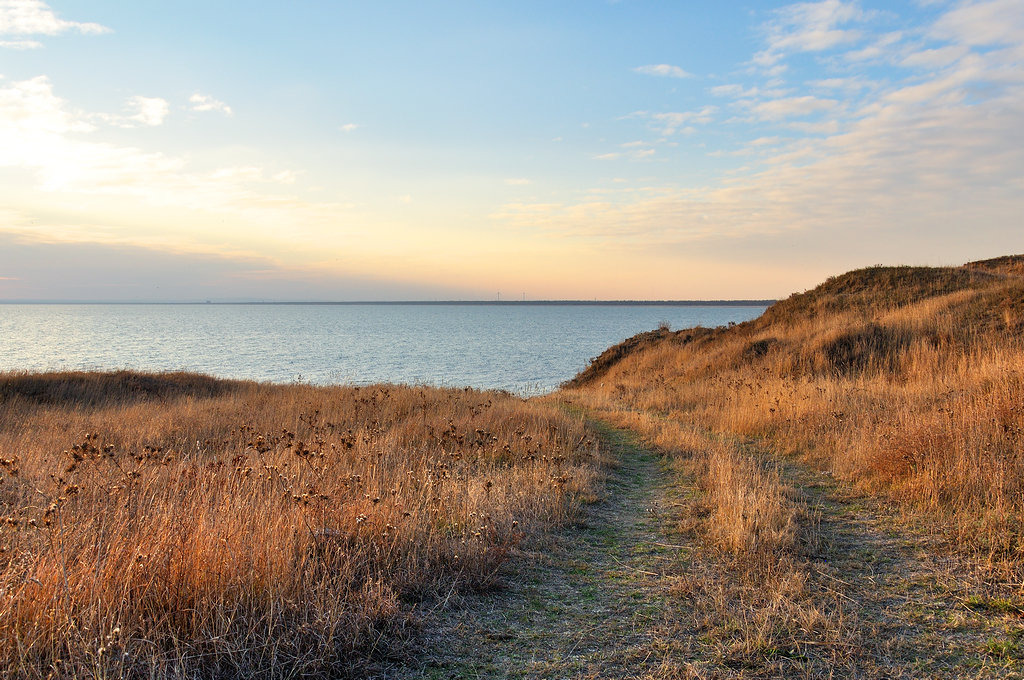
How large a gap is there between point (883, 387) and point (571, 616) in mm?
11249

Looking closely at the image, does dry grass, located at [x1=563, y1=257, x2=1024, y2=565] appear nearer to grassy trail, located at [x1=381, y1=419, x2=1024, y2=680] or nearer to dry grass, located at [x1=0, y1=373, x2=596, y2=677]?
grassy trail, located at [x1=381, y1=419, x2=1024, y2=680]

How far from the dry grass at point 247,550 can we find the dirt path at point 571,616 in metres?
0.27

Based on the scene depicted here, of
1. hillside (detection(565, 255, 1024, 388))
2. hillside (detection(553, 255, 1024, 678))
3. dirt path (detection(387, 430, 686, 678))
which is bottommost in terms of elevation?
dirt path (detection(387, 430, 686, 678))

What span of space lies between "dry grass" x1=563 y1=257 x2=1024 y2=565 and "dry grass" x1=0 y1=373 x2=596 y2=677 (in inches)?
119

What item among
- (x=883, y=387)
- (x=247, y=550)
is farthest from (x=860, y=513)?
(x=883, y=387)

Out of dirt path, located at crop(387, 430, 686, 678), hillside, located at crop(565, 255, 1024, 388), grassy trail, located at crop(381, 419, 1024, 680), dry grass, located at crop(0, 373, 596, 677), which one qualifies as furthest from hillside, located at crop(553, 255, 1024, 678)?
dry grass, located at crop(0, 373, 596, 677)

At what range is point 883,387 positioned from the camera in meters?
12.4

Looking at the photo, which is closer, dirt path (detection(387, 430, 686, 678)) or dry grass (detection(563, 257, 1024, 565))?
dirt path (detection(387, 430, 686, 678))

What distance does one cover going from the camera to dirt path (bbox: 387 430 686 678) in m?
3.42

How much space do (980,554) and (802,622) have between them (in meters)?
2.35

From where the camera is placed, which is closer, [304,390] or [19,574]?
[19,574]

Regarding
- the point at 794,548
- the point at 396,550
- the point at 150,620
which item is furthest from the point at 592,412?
the point at 150,620

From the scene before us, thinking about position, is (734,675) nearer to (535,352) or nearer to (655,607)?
(655,607)

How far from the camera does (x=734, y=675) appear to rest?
3.26 m
